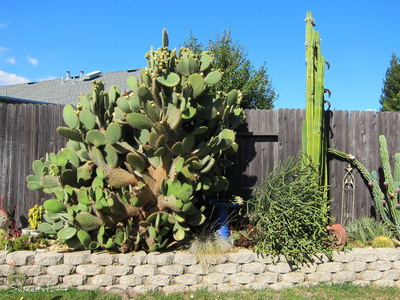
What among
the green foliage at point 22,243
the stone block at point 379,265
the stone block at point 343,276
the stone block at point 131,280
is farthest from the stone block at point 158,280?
the stone block at point 379,265

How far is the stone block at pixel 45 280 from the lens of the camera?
435 cm

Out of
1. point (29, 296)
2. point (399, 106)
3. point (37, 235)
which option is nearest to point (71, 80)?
point (37, 235)

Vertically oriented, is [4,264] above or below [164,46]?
below

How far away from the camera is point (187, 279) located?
4449 mm

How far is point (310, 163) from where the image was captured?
5266 mm

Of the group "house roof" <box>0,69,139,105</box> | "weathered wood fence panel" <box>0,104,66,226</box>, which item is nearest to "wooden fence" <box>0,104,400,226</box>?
"weathered wood fence panel" <box>0,104,66,226</box>

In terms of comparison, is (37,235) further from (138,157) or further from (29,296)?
(138,157)

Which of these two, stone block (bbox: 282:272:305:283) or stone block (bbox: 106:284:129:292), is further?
stone block (bbox: 282:272:305:283)

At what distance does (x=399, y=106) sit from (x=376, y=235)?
22609 millimetres

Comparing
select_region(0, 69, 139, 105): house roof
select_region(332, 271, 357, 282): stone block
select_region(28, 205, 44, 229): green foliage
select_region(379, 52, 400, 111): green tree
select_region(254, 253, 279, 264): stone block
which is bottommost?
select_region(332, 271, 357, 282): stone block

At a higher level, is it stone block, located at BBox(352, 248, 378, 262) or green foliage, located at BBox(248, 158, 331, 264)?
green foliage, located at BBox(248, 158, 331, 264)

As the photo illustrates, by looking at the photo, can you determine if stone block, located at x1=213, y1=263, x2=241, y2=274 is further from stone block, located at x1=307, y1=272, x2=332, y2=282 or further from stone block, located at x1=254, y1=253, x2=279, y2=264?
stone block, located at x1=307, y1=272, x2=332, y2=282

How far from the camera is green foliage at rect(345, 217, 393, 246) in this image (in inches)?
213

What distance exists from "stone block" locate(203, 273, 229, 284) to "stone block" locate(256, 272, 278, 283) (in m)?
0.42
